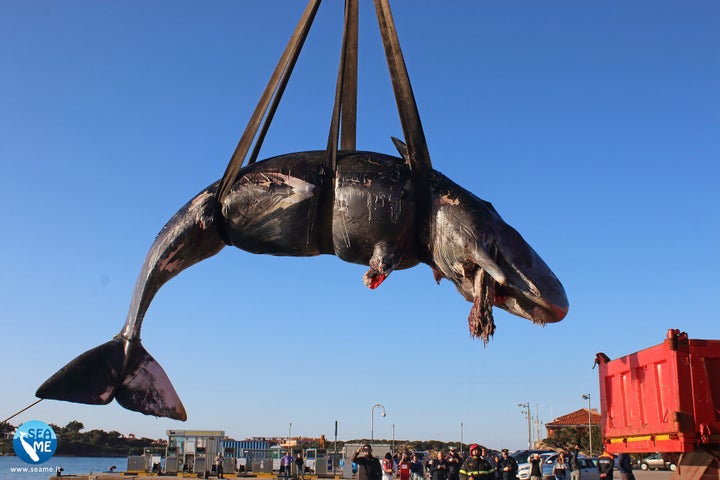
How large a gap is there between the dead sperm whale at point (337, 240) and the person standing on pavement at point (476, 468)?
13.2 meters

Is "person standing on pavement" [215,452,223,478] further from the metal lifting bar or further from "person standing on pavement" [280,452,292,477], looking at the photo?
the metal lifting bar

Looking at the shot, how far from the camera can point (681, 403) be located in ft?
30.1

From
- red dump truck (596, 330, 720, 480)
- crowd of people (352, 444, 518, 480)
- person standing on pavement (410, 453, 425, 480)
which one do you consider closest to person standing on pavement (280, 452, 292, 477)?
crowd of people (352, 444, 518, 480)

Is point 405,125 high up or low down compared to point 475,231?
up

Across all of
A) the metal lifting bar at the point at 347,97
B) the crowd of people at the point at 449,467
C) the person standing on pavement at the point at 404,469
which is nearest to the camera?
the metal lifting bar at the point at 347,97

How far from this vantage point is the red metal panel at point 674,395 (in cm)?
911

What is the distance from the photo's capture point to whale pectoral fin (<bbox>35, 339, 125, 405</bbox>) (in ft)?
20.1

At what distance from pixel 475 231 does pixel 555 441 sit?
82.2 meters

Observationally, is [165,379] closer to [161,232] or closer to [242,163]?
[161,232]

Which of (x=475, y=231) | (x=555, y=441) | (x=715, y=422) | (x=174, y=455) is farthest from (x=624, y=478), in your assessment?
(x=555, y=441)

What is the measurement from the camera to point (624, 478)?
18.5 metres

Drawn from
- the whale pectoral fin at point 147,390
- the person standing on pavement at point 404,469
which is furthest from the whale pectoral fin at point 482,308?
the person standing on pavement at point 404,469

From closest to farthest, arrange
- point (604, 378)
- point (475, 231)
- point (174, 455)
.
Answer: point (475, 231)
point (604, 378)
point (174, 455)

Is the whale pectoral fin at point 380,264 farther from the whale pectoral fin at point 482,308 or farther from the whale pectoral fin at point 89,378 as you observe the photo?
the whale pectoral fin at point 89,378
